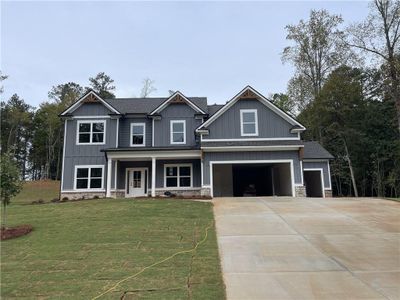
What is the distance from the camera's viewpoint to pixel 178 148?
20250 millimetres

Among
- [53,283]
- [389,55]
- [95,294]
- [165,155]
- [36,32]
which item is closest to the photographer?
[95,294]

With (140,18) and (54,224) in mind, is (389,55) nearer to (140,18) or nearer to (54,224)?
(140,18)

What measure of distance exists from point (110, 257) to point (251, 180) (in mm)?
20041

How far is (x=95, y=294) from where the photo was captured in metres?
5.70

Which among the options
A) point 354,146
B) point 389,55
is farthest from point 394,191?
point 389,55

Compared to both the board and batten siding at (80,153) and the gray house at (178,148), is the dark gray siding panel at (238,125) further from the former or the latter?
the board and batten siding at (80,153)

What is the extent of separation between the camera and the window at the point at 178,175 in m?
21.8

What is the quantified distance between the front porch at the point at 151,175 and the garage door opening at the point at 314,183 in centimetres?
868

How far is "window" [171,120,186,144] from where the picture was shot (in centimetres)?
2245

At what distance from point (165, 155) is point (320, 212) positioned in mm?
10027

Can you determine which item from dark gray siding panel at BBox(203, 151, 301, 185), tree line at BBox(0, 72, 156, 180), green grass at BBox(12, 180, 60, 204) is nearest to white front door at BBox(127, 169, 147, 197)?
dark gray siding panel at BBox(203, 151, 301, 185)

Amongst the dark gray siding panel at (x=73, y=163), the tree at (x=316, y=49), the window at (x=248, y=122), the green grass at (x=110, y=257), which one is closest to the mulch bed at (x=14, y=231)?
the green grass at (x=110, y=257)

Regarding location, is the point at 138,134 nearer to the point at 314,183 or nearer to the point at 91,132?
the point at 91,132

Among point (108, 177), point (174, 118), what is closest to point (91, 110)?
point (108, 177)
